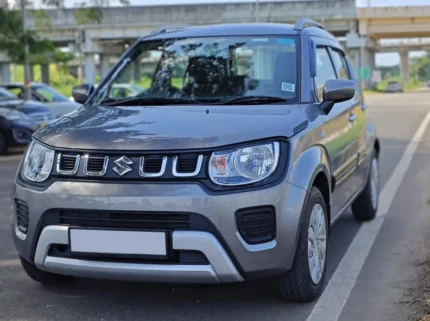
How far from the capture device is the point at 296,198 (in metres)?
3.80

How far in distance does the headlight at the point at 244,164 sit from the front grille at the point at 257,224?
164 mm

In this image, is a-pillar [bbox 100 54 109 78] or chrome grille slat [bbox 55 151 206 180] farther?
a-pillar [bbox 100 54 109 78]

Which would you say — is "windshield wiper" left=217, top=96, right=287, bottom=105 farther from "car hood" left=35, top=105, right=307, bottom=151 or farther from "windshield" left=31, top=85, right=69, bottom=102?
"windshield" left=31, top=85, right=69, bottom=102

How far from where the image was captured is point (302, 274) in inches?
156

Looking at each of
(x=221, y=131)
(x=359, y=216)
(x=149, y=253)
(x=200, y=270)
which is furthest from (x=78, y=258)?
(x=359, y=216)

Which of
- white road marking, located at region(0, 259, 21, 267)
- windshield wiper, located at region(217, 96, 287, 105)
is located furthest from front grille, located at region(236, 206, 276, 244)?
white road marking, located at region(0, 259, 21, 267)

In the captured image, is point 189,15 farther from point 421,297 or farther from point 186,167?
point 186,167

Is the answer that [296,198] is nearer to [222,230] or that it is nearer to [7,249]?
[222,230]

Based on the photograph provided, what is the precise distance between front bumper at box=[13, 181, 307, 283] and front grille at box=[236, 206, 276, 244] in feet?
0.08

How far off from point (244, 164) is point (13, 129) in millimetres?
9896

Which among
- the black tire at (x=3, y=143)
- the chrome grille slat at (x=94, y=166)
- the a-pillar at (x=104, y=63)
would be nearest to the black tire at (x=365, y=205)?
the chrome grille slat at (x=94, y=166)

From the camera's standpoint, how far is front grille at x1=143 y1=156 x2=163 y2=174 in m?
3.65

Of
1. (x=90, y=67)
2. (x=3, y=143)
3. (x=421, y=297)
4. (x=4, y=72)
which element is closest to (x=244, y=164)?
(x=421, y=297)

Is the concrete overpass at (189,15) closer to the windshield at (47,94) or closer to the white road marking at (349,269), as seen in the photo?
the windshield at (47,94)
